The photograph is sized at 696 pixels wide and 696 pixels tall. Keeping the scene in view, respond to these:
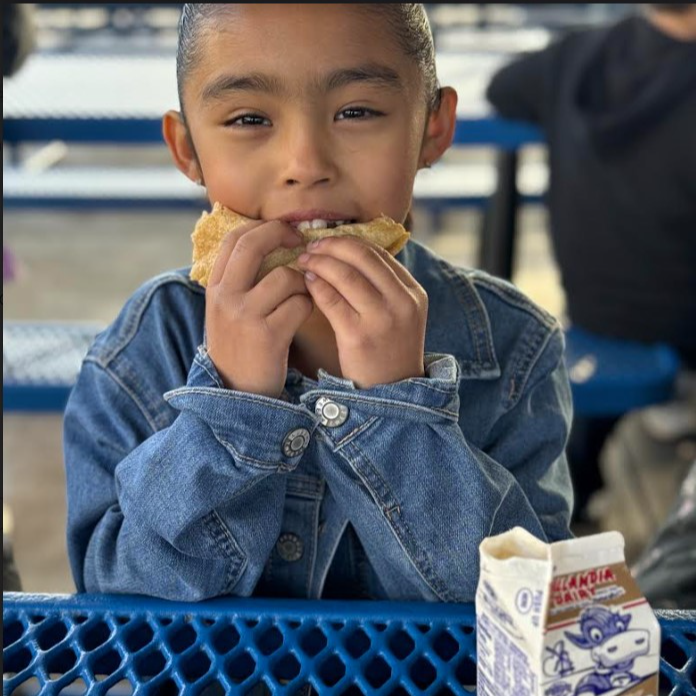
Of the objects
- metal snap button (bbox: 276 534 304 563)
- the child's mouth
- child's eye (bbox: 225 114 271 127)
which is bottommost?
metal snap button (bbox: 276 534 304 563)

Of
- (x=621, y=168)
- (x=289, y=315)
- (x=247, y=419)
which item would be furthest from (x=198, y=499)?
(x=621, y=168)

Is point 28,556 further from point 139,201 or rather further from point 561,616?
point 561,616

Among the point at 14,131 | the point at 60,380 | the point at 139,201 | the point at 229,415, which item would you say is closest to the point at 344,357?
the point at 229,415

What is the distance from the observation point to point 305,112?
0.92m

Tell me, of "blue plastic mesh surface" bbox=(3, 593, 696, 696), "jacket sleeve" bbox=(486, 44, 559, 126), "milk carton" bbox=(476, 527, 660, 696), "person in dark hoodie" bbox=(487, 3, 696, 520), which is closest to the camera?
"milk carton" bbox=(476, 527, 660, 696)

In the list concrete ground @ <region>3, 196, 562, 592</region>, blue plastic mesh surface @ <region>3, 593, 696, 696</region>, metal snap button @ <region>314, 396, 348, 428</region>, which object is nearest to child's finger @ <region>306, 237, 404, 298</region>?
metal snap button @ <region>314, 396, 348, 428</region>

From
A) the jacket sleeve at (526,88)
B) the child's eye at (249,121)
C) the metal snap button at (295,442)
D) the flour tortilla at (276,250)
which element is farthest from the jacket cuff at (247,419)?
the jacket sleeve at (526,88)

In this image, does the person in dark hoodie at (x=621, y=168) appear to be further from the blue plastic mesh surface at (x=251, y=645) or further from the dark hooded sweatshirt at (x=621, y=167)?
the blue plastic mesh surface at (x=251, y=645)

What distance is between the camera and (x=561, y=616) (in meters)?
0.59

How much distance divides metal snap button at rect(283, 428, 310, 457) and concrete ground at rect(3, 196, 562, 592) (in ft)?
5.67

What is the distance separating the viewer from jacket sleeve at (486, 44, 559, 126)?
111 inches

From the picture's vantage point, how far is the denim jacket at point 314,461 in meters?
0.96

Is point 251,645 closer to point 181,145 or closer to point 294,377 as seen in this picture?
point 294,377

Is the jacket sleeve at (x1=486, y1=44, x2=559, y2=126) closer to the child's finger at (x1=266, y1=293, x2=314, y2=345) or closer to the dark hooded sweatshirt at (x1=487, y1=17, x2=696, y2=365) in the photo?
the dark hooded sweatshirt at (x1=487, y1=17, x2=696, y2=365)
